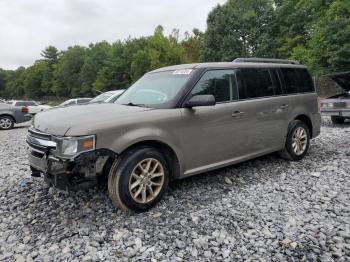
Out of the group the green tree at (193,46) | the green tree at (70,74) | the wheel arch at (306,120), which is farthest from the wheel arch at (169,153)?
the green tree at (70,74)

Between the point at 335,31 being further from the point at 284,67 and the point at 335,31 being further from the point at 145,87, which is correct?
the point at 145,87

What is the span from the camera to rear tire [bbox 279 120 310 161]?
18.1 feet

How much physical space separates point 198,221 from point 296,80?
141 inches

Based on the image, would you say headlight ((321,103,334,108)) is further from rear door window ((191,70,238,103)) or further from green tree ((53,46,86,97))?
green tree ((53,46,86,97))

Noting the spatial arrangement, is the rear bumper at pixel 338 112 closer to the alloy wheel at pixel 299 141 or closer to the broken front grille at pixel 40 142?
the alloy wheel at pixel 299 141

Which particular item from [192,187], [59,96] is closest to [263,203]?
[192,187]

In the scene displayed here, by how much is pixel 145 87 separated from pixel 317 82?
78.0 ft

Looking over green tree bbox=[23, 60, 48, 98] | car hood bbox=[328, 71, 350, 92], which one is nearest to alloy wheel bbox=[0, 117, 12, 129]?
car hood bbox=[328, 71, 350, 92]

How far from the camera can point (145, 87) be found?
4684 millimetres

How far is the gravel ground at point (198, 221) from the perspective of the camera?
2953 mm

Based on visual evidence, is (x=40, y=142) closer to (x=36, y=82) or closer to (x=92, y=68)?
(x=92, y=68)

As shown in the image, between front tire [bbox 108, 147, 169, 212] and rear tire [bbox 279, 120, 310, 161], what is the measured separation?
2.71 meters

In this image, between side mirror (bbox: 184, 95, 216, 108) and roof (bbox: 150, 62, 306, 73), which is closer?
side mirror (bbox: 184, 95, 216, 108)

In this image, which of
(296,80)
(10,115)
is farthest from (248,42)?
(296,80)
